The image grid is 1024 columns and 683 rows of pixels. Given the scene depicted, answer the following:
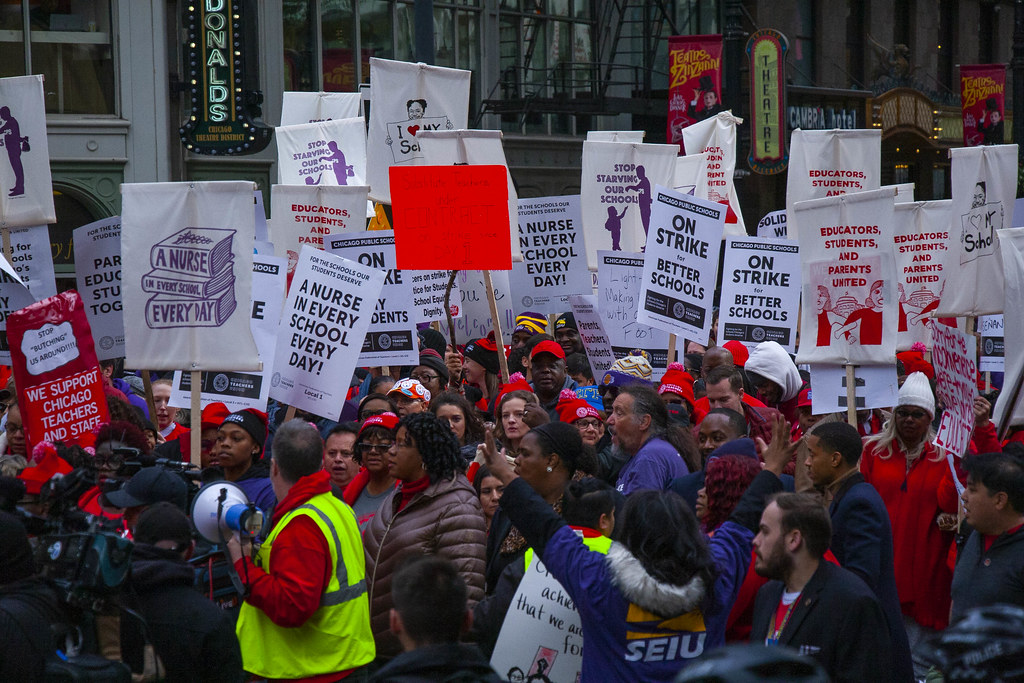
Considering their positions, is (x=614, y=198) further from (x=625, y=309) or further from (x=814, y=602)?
(x=814, y=602)

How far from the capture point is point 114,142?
748 inches

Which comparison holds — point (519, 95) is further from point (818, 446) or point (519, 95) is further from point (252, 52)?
point (818, 446)

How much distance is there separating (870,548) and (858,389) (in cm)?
297

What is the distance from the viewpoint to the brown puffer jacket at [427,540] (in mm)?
5113

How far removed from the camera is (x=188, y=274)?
23.8 feet

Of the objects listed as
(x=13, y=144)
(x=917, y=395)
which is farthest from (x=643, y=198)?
(x=917, y=395)

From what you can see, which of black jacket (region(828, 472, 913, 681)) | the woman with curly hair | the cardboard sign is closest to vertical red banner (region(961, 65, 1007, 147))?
the cardboard sign

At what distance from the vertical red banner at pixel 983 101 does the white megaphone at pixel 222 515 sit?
990 inches

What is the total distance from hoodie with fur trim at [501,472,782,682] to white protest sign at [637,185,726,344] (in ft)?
16.3

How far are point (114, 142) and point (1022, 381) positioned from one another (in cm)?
1555

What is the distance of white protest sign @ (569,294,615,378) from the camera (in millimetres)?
10352

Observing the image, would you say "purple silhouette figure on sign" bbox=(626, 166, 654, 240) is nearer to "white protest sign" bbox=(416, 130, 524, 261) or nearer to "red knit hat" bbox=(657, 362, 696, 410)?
"white protest sign" bbox=(416, 130, 524, 261)

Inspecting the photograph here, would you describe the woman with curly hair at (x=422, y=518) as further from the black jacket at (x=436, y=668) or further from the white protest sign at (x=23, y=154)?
the white protest sign at (x=23, y=154)

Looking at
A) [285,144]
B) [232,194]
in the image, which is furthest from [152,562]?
[285,144]
